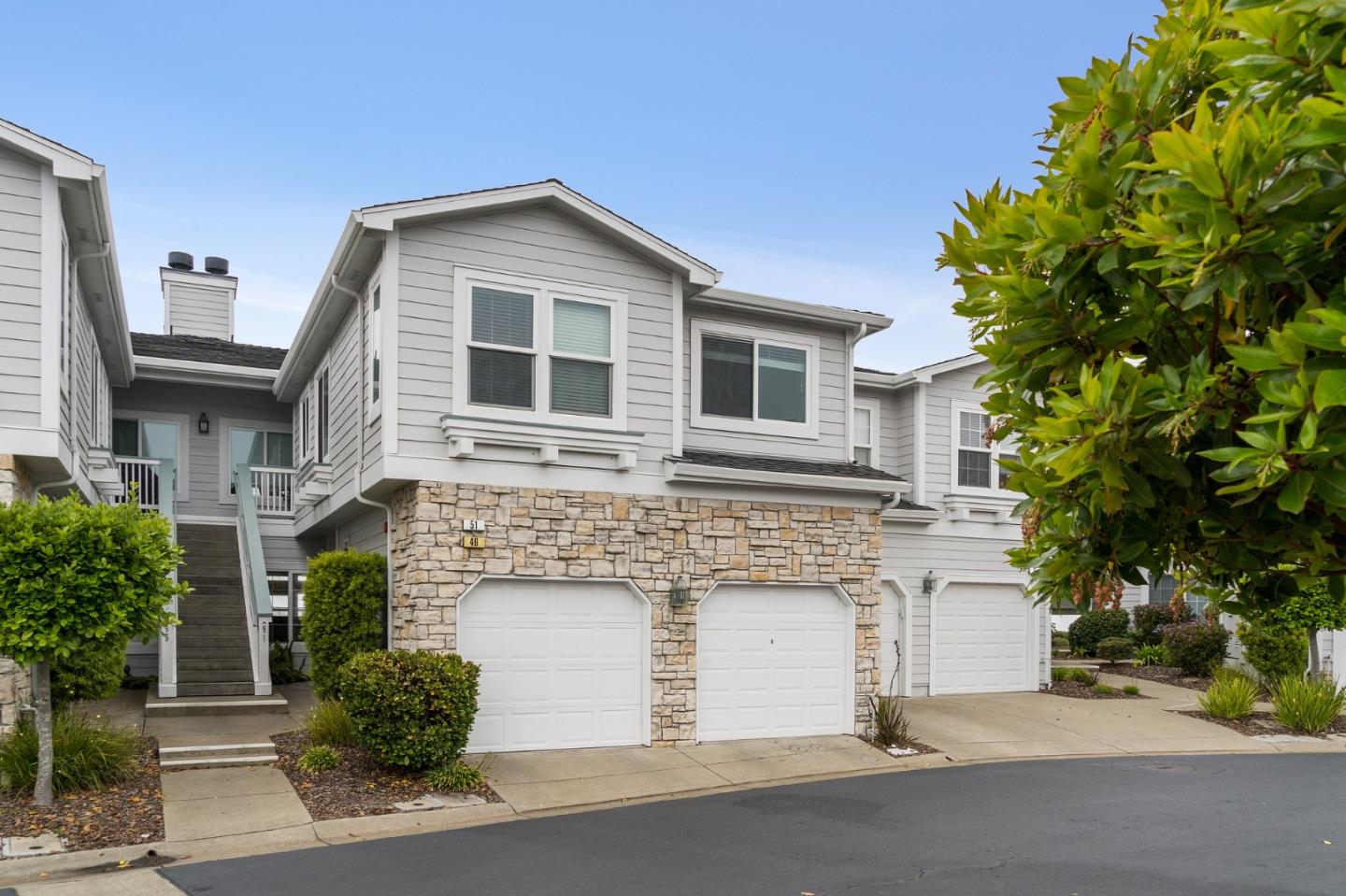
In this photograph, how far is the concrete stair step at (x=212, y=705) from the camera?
13406mm

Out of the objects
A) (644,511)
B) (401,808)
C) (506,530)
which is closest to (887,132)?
(644,511)

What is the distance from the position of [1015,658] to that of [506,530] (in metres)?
11.4

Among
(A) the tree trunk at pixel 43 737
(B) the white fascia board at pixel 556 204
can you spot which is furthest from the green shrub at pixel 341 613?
(B) the white fascia board at pixel 556 204

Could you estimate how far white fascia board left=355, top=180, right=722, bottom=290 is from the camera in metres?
11.9

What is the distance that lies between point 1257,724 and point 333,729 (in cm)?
1414

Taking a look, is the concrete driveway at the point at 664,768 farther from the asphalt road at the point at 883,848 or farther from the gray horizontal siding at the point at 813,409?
the gray horizontal siding at the point at 813,409

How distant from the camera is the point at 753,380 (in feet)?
48.3

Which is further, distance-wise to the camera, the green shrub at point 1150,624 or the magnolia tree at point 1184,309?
the green shrub at point 1150,624

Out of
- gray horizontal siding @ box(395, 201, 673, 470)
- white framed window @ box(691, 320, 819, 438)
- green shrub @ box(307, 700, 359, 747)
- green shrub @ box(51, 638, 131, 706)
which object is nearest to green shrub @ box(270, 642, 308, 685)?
green shrub @ box(51, 638, 131, 706)

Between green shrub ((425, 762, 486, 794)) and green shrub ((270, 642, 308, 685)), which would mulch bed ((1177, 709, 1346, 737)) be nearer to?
green shrub ((425, 762, 486, 794))

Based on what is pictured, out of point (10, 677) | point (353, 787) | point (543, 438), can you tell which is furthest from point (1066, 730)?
point (10, 677)

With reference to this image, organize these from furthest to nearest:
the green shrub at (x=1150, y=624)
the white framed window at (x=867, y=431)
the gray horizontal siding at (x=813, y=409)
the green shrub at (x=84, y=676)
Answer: the green shrub at (x=1150, y=624) < the white framed window at (x=867, y=431) < the gray horizontal siding at (x=813, y=409) < the green shrub at (x=84, y=676)

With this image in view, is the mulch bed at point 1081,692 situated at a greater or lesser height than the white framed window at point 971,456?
lesser

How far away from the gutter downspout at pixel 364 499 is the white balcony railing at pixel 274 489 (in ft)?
22.1
